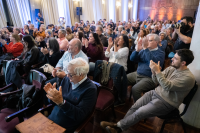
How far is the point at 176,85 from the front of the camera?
1.44 metres

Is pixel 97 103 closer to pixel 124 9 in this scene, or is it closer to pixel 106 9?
pixel 106 9

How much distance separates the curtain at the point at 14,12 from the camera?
7.26 metres

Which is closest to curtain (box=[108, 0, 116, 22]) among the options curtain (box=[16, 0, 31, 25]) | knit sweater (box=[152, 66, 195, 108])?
curtain (box=[16, 0, 31, 25])

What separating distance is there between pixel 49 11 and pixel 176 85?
32.4 ft

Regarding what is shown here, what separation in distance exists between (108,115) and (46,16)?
922 cm

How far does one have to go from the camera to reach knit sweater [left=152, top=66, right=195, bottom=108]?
1.43m

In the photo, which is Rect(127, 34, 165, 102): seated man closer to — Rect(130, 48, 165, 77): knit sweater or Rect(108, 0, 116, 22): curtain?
Rect(130, 48, 165, 77): knit sweater

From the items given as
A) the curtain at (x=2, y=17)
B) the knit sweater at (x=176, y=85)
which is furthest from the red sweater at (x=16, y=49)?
the curtain at (x=2, y=17)

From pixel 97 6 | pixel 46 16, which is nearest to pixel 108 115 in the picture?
pixel 46 16

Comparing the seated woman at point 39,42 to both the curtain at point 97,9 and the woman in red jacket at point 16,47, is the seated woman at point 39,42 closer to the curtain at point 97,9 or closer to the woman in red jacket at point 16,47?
the woman in red jacket at point 16,47

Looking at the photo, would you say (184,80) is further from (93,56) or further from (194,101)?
(93,56)

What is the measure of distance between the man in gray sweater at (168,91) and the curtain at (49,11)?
9.52 m

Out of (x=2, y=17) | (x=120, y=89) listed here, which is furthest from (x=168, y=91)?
(x=2, y=17)

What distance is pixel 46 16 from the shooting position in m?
9.17
